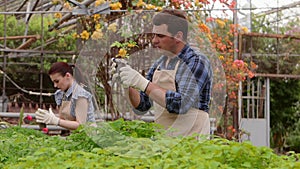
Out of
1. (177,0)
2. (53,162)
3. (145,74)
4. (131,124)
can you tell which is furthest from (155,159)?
(177,0)

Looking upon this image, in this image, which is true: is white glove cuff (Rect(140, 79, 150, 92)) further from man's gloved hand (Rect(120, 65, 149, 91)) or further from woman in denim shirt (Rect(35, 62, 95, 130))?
woman in denim shirt (Rect(35, 62, 95, 130))

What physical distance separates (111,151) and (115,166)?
11.5 inches

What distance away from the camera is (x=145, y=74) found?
2941mm

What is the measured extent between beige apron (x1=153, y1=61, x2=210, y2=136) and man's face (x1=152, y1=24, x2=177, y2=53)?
11cm

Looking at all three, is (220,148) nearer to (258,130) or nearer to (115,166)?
(115,166)

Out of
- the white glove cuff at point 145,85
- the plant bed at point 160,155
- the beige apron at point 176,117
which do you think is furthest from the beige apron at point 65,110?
the plant bed at point 160,155

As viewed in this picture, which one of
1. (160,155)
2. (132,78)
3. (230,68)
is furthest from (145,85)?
(230,68)

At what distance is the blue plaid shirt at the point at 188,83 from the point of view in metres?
Result: 2.71

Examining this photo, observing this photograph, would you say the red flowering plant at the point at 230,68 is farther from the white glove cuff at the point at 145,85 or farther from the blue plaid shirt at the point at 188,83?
the white glove cuff at the point at 145,85

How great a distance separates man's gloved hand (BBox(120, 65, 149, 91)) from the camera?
259cm

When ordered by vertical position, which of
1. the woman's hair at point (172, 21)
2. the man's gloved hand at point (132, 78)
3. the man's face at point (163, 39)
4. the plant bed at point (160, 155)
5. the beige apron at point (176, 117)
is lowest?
the plant bed at point (160, 155)

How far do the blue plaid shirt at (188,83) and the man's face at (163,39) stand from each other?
88mm

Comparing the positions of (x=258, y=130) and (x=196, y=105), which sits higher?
(x=196, y=105)

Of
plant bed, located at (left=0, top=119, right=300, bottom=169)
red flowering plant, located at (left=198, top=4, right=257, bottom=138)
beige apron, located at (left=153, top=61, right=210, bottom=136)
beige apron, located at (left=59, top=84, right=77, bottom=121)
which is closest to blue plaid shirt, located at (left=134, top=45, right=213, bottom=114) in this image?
beige apron, located at (left=153, top=61, right=210, bottom=136)
